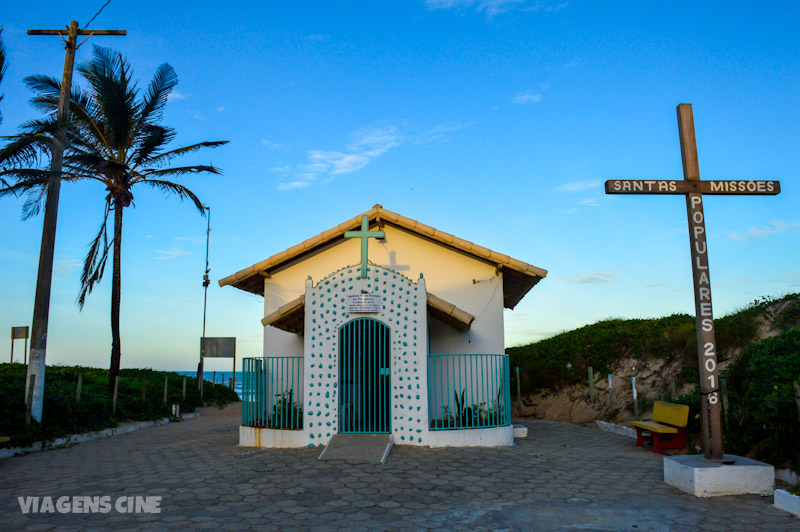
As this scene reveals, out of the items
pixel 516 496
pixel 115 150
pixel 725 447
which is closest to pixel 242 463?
pixel 516 496

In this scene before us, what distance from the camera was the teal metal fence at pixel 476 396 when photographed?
11250mm

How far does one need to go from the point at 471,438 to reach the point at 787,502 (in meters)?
5.62

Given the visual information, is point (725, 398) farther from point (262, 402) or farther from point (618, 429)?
point (262, 402)

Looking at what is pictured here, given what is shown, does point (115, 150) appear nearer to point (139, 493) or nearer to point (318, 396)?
point (318, 396)

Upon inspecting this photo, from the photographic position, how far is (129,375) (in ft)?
93.2

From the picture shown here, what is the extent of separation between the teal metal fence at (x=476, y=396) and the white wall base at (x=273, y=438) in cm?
261

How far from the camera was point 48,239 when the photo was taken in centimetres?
1287

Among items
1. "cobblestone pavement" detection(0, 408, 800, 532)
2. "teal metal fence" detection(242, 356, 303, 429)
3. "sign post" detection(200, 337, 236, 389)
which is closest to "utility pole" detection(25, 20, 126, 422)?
"cobblestone pavement" detection(0, 408, 800, 532)

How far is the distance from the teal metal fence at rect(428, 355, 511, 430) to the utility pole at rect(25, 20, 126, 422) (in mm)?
8591

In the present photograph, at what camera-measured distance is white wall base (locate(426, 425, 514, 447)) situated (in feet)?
35.4

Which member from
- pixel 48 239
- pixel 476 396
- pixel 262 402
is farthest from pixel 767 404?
pixel 48 239

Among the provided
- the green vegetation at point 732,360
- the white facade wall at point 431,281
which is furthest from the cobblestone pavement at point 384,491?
the white facade wall at point 431,281

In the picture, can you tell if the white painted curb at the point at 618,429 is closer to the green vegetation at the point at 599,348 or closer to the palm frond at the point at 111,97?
the green vegetation at the point at 599,348

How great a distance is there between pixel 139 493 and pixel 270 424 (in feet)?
13.6
